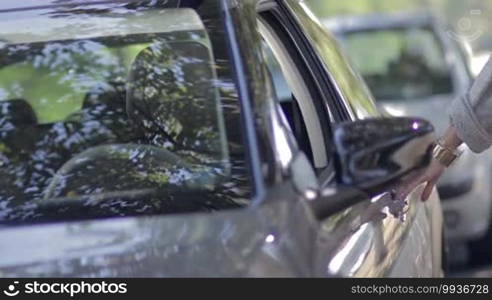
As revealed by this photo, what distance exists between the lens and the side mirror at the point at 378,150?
A: 2.82 metres

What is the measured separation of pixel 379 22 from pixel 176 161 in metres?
7.78

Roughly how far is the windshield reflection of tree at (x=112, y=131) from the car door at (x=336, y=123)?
373mm

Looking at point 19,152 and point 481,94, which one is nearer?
point 19,152

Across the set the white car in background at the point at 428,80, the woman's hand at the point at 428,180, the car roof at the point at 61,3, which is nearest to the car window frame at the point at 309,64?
the woman's hand at the point at 428,180

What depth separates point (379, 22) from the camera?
1086 cm

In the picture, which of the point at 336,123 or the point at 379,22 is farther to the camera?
the point at 379,22

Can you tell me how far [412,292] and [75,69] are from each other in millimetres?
1162

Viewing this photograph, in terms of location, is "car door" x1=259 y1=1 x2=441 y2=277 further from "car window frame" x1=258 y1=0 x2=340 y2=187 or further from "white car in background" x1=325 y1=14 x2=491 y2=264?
"white car in background" x1=325 y1=14 x2=491 y2=264

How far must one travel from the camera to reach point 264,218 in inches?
101

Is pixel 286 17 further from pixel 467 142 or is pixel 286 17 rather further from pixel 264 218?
pixel 264 218

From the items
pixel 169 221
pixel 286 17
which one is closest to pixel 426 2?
pixel 286 17

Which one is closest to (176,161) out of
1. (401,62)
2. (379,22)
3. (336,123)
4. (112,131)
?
(112,131)

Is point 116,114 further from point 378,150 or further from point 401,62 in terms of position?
point 401,62

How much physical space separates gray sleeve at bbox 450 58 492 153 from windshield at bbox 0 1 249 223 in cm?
96
